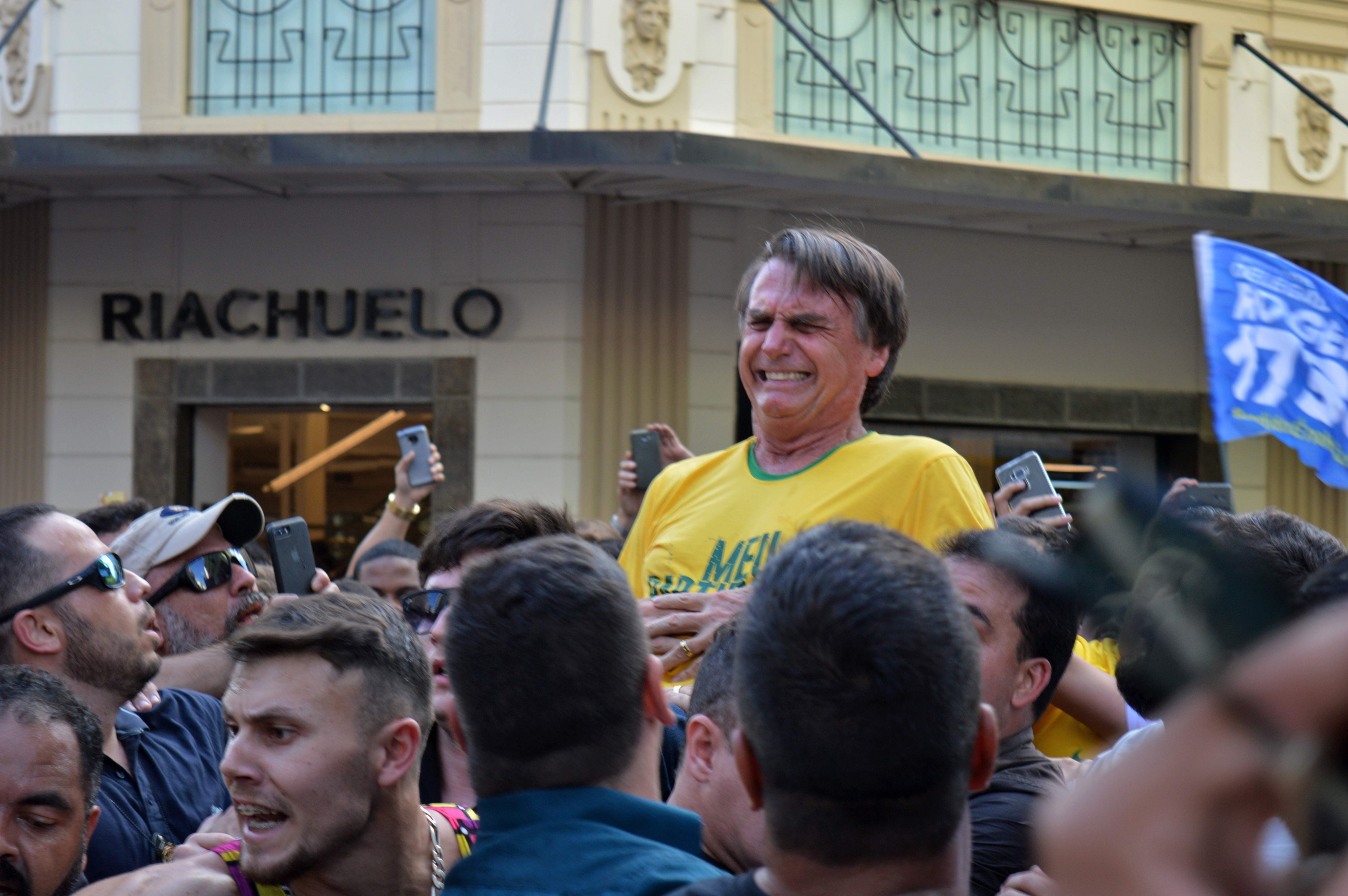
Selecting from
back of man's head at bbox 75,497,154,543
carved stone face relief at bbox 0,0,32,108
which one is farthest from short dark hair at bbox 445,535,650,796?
carved stone face relief at bbox 0,0,32,108

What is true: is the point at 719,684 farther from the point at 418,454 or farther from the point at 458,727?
the point at 418,454

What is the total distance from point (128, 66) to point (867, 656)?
9991mm

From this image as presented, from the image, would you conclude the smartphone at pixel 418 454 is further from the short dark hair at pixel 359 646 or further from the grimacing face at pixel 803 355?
the short dark hair at pixel 359 646

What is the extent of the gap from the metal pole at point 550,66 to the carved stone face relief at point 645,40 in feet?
1.57

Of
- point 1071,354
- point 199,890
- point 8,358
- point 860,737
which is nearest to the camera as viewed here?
point 860,737

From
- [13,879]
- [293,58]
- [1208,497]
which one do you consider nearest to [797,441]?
[13,879]

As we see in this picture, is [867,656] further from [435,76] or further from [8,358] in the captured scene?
[8,358]

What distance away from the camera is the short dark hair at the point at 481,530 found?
12.0ft

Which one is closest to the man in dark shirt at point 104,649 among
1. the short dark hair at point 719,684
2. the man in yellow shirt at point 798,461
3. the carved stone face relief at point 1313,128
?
the man in yellow shirt at point 798,461

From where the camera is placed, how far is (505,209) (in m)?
10.1

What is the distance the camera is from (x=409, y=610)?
3533 mm

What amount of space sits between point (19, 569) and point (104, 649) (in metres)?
0.31

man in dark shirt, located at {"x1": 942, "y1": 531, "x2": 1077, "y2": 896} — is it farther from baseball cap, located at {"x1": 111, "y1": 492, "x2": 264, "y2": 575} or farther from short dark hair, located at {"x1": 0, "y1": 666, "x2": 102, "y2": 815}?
baseball cap, located at {"x1": 111, "y1": 492, "x2": 264, "y2": 575}

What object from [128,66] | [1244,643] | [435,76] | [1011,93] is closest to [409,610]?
[1244,643]
